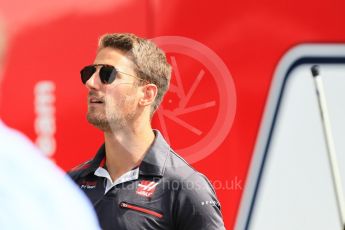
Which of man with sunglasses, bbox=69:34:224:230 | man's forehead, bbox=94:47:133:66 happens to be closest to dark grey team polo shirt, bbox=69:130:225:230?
man with sunglasses, bbox=69:34:224:230

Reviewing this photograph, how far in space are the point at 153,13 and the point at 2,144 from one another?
974mm

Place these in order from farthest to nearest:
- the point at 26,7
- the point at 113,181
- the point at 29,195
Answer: the point at 113,181 → the point at 26,7 → the point at 29,195

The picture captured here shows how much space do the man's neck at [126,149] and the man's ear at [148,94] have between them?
0.08m

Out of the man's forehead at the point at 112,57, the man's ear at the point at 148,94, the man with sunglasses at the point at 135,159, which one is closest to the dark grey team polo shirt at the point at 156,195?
the man with sunglasses at the point at 135,159

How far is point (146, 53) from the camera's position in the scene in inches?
79.0

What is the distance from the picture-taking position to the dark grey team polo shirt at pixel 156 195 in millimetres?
1910

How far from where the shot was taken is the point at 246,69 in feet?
6.39

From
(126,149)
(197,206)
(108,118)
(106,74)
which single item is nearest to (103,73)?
(106,74)

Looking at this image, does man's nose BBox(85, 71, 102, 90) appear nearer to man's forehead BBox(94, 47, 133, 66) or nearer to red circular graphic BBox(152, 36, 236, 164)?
man's forehead BBox(94, 47, 133, 66)

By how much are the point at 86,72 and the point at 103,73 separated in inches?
2.3

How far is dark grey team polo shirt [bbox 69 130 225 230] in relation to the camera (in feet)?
6.27

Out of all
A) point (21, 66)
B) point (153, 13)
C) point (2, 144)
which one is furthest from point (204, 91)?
point (2, 144)

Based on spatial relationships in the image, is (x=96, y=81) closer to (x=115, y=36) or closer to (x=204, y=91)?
(x=115, y=36)

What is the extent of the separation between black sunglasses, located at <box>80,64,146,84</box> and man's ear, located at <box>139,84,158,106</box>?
122mm
